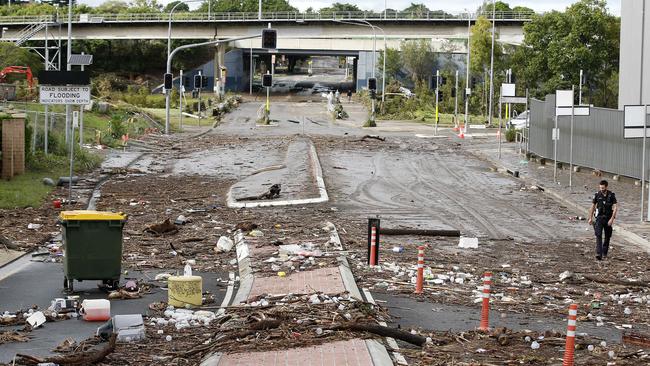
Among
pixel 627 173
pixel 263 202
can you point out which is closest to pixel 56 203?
pixel 263 202

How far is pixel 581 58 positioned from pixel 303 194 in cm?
4979

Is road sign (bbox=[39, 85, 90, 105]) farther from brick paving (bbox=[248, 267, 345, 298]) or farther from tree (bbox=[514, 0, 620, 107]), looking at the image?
tree (bbox=[514, 0, 620, 107])

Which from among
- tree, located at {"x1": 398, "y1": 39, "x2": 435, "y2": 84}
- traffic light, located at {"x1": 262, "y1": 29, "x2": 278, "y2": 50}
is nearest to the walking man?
traffic light, located at {"x1": 262, "y1": 29, "x2": 278, "y2": 50}

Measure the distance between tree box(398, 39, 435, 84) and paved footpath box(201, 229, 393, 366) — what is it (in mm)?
102251

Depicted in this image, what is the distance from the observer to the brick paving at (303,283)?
17172 millimetres

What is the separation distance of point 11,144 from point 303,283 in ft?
63.9

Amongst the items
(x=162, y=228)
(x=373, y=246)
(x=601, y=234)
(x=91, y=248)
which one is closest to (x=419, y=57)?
(x=162, y=228)

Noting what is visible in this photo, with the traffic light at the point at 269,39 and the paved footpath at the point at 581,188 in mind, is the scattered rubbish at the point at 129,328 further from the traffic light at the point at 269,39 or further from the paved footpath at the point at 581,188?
the traffic light at the point at 269,39

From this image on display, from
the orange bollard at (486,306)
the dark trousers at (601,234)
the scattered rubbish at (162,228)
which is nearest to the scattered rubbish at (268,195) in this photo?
the scattered rubbish at (162,228)

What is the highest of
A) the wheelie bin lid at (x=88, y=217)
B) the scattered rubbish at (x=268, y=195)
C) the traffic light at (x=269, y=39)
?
the traffic light at (x=269, y=39)

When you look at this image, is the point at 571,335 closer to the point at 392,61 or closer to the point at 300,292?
the point at 300,292

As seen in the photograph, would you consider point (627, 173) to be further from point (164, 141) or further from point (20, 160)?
point (164, 141)

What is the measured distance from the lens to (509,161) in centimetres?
5094

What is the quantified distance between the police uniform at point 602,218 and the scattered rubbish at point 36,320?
11.8m
